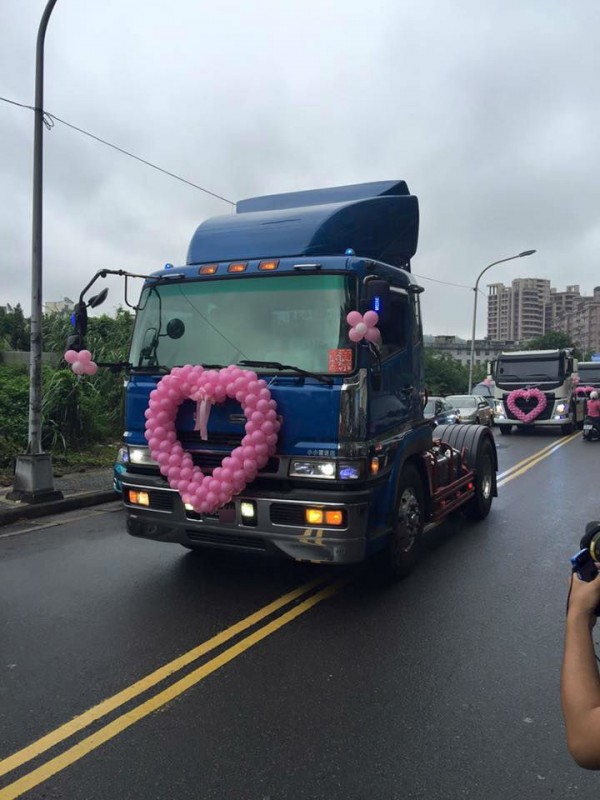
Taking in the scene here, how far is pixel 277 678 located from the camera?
12.0 ft

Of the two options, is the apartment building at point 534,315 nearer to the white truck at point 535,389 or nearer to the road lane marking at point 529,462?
the white truck at point 535,389

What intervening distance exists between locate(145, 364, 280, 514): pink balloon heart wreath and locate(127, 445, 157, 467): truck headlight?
8.7 inches

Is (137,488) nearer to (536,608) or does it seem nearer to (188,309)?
(188,309)

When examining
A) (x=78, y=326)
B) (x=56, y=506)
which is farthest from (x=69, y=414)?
(x=78, y=326)

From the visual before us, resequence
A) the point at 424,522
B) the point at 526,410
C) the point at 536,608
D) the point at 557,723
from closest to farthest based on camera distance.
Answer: the point at 557,723 → the point at 536,608 → the point at 424,522 → the point at 526,410

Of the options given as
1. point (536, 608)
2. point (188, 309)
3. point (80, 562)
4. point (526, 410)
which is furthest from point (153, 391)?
point (526, 410)

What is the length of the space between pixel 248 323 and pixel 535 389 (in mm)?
17475

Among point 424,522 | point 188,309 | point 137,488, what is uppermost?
point 188,309

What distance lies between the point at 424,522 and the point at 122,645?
9.91ft

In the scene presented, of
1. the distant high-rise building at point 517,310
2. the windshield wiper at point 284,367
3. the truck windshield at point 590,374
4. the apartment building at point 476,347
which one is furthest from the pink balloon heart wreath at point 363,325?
the distant high-rise building at point 517,310

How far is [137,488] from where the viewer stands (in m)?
5.15

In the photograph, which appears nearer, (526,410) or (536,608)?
(536,608)

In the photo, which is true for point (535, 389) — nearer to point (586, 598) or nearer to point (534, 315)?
point (586, 598)

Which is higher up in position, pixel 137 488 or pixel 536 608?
pixel 137 488
